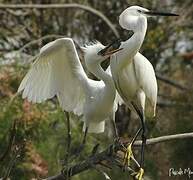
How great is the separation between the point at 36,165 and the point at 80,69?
1.11 m

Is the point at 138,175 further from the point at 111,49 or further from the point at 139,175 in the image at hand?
the point at 111,49

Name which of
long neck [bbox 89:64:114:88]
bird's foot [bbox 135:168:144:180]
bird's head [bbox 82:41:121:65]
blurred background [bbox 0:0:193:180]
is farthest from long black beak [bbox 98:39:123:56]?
blurred background [bbox 0:0:193:180]

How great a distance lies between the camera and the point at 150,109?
419cm

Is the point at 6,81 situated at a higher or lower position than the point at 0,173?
higher

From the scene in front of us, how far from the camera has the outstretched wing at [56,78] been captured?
4.51 m

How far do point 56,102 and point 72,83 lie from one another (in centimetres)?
218

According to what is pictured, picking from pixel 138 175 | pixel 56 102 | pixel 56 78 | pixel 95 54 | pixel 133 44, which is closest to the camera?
pixel 138 175

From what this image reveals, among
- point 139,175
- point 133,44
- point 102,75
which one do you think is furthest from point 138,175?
point 102,75

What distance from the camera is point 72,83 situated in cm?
468

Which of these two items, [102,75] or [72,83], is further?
[72,83]

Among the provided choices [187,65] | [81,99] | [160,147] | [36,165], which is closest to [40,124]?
[36,165]

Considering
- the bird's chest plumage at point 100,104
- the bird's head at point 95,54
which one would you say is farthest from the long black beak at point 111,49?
the bird's chest plumage at point 100,104

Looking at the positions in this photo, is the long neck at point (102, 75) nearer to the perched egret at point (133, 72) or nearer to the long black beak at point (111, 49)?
the long black beak at point (111, 49)

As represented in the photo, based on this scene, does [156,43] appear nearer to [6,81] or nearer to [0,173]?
[6,81]
